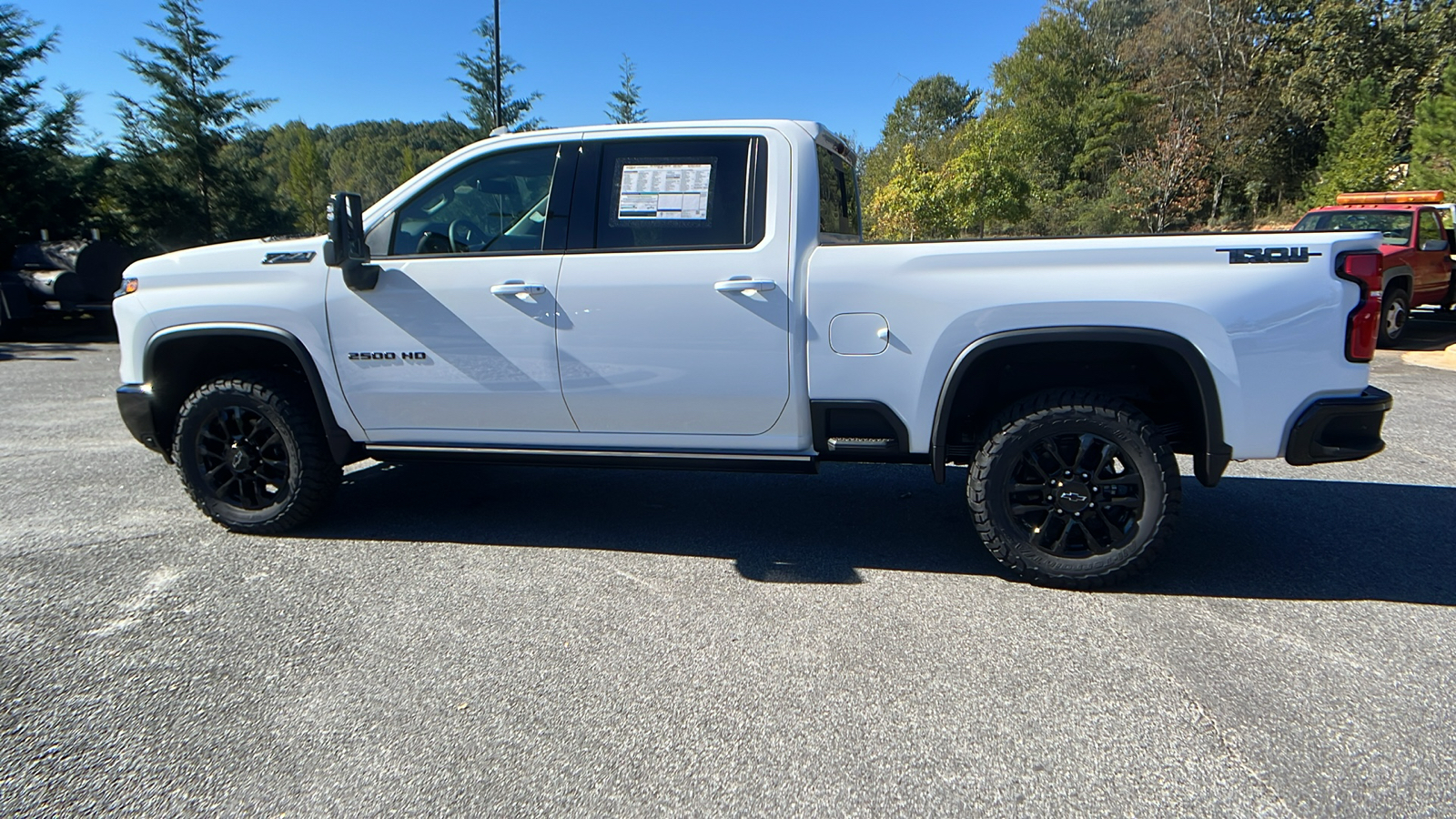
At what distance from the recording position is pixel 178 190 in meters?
20.7

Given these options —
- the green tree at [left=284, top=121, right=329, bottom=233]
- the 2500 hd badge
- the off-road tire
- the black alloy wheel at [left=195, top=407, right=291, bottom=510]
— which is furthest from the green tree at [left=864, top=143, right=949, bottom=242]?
the black alloy wheel at [left=195, top=407, right=291, bottom=510]

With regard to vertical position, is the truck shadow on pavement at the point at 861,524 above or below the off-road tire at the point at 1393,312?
below

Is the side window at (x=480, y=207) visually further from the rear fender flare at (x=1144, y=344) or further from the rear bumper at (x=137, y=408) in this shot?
the rear fender flare at (x=1144, y=344)

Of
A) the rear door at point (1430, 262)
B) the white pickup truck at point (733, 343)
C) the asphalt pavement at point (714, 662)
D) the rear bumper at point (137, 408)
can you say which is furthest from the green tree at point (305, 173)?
the rear door at point (1430, 262)

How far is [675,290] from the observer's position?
12.3 ft

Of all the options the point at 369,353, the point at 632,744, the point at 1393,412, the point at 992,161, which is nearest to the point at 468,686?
the point at 632,744

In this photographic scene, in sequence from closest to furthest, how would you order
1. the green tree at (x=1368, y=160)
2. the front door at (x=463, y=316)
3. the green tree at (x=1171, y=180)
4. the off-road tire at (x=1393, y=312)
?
1. the front door at (x=463, y=316)
2. the off-road tire at (x=1393, y=312)
3. the green tree at (x=1368, y=160)
4. the green tree at (x=1171, y=180)

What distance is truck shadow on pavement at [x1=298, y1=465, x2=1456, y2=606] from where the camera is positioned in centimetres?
383

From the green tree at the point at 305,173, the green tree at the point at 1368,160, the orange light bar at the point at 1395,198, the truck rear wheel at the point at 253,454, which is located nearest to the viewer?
the truck rear wheel at the point at 253,454

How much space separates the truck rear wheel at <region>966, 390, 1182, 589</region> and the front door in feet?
6.41

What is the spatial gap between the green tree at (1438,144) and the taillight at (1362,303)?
62.8 feet

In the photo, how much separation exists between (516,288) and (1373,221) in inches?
499

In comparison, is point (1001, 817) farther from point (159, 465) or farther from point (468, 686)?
point (159, 465)

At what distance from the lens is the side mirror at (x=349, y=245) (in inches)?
152
